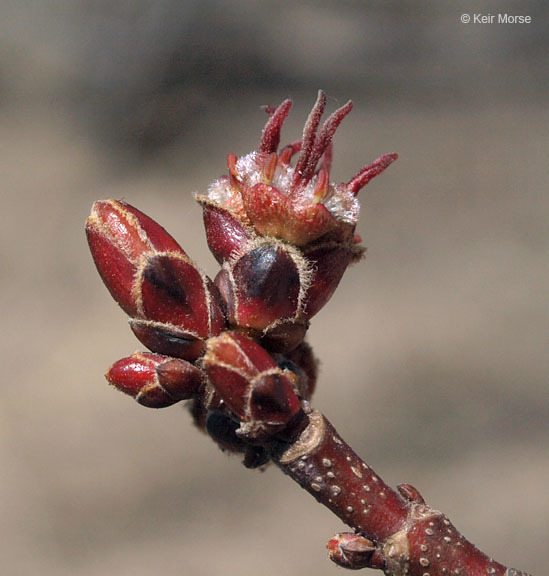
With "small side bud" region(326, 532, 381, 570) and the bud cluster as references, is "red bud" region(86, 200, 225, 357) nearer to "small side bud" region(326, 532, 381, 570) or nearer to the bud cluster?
the bud cluster

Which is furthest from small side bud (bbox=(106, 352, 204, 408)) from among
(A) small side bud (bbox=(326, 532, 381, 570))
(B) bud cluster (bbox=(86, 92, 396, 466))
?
(A) small side bud (bbox=(326, 532, 381, 570))

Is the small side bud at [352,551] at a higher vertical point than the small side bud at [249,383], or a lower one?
lower

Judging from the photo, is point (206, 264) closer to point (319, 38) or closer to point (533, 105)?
point (319, 38)

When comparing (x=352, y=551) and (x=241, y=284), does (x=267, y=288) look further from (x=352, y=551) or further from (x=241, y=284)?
(x=352, y=551)

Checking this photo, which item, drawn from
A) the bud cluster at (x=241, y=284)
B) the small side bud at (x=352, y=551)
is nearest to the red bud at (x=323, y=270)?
the bud cluster at (x=241, y=284)

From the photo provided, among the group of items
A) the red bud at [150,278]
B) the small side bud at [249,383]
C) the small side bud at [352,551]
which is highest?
the red bud at [150,278]

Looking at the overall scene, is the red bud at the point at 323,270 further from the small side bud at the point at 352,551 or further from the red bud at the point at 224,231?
the small side bud at the point at 352,551

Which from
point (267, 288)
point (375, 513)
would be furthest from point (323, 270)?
point (375, 513)

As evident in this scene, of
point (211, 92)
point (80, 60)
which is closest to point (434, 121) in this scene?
point (211, 92)
